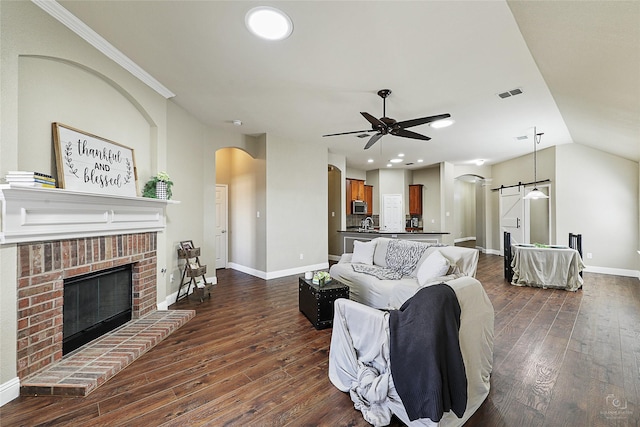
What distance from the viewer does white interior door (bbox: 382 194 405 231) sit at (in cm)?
925

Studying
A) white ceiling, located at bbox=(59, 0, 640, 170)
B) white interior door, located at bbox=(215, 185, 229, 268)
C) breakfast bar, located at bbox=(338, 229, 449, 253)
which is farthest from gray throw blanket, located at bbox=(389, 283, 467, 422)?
white interior door, located at bbox=(215, 185, 229, 268)

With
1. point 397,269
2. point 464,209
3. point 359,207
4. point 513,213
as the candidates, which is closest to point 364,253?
point 397,269

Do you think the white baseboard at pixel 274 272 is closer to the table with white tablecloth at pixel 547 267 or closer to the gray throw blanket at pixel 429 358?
the table with white tablecloth at pixel 547 267

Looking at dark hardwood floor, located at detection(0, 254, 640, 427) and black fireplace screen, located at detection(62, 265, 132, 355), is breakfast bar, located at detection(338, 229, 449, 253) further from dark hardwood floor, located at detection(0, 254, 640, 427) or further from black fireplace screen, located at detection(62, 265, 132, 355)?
black fireplace screen, located at detection(62, 265, 132, 355)

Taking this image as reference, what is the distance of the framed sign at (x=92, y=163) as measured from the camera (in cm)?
231

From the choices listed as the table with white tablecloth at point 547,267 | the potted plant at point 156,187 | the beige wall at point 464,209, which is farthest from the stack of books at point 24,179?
the beige wall at point 464,209

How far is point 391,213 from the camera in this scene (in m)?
9.28

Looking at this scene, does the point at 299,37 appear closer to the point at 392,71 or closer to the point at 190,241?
the point at 392,71

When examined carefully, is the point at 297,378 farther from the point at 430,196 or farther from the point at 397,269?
the point at 430,196

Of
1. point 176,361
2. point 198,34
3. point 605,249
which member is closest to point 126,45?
point 198,34

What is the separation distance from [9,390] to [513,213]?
9.81 metres

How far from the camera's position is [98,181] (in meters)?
2.63

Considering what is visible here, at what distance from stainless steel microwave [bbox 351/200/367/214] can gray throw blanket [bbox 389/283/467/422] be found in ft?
22.3

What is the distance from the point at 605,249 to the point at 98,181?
358 inches
